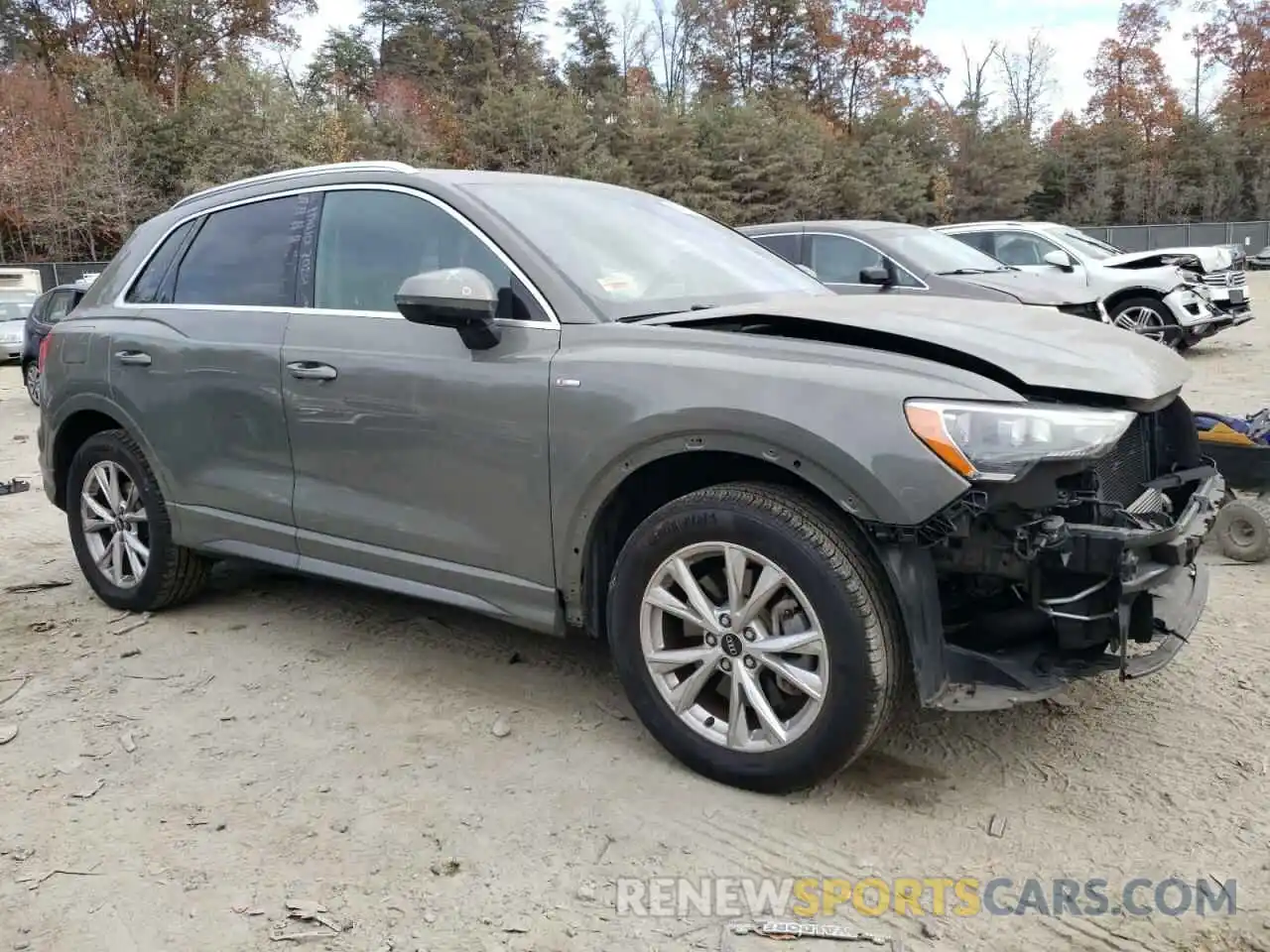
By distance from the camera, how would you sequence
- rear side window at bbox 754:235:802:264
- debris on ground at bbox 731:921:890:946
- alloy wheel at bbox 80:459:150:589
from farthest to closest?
rear side window at bbox 754:235:802:264 → alloy wheel at bbox 80:459:150:589 → debris on ground at bbox 731:921:890:946

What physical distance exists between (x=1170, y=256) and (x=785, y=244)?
6596 mm

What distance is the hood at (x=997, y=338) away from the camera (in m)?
2.63

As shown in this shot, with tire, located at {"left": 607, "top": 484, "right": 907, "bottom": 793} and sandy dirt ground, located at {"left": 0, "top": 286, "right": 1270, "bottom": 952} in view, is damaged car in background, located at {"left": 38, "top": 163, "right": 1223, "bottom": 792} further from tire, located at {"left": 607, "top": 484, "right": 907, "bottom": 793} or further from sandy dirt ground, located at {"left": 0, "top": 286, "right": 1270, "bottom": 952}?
sandy dirt ground, located at {"left": 0, "top": 286, "right": 1270, "bottom": 952}

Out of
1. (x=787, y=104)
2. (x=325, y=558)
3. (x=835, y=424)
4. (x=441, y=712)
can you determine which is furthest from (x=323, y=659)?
(x=787, y=104)

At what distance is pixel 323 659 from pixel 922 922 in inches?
99.6

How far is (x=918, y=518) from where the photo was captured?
2.47 m

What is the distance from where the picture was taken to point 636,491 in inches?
123

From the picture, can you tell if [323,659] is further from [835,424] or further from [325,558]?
[835,424]

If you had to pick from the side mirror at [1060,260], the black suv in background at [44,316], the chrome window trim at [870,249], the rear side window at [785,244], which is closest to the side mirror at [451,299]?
the chrome window trim at [870,249]

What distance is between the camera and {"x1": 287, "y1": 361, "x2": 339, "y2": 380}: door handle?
3607 millimetres

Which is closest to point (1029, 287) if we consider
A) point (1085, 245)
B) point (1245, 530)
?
point (1085, 245)

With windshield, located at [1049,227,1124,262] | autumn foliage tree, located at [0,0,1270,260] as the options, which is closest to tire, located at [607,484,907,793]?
windshield, located at [1049,227,1124,262]

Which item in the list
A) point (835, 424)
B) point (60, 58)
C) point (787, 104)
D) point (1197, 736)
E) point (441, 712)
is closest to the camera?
point (835, 424)

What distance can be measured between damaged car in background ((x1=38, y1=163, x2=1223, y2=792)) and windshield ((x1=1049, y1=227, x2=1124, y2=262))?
966cm
